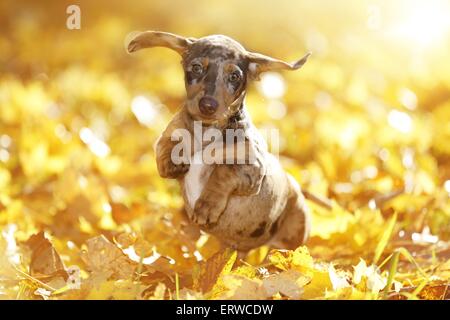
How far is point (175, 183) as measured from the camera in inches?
123

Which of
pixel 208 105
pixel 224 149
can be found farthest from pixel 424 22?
pixel 208 105

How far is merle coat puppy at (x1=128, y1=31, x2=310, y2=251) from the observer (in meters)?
1.74

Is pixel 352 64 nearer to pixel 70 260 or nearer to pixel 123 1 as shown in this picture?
pixel 123 1

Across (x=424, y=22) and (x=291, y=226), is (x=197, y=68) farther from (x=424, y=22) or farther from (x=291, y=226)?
(x=424, y=22)

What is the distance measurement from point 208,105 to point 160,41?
26cm

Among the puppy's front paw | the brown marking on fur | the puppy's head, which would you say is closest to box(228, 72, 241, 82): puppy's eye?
the puppy's head

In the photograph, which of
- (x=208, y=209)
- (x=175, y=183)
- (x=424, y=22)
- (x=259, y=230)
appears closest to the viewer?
(x=208, y=209)

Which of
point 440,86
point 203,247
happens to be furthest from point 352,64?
point 203,247

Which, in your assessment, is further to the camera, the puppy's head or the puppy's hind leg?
the puppy's hind leg

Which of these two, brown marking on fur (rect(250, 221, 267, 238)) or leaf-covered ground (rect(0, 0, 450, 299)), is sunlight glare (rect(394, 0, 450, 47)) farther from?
brown marking on fur (rect(250, 221, 267, 238))

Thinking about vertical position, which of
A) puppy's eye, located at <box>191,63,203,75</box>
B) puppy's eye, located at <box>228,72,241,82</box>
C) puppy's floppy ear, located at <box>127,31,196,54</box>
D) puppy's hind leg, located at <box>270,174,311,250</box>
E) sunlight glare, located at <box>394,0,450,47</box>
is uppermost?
sunlight glare, located at <box>394,0,450,47</box>

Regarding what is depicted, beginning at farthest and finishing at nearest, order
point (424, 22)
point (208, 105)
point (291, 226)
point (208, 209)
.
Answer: point (424, 22) → point (291, 226) → point (208, 209) → point (208, 105)

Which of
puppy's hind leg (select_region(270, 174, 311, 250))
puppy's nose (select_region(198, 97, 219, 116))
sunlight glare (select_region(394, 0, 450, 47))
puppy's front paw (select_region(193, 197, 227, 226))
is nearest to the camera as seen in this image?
puppy's nose (select_region(198, 97, 219, 116))
